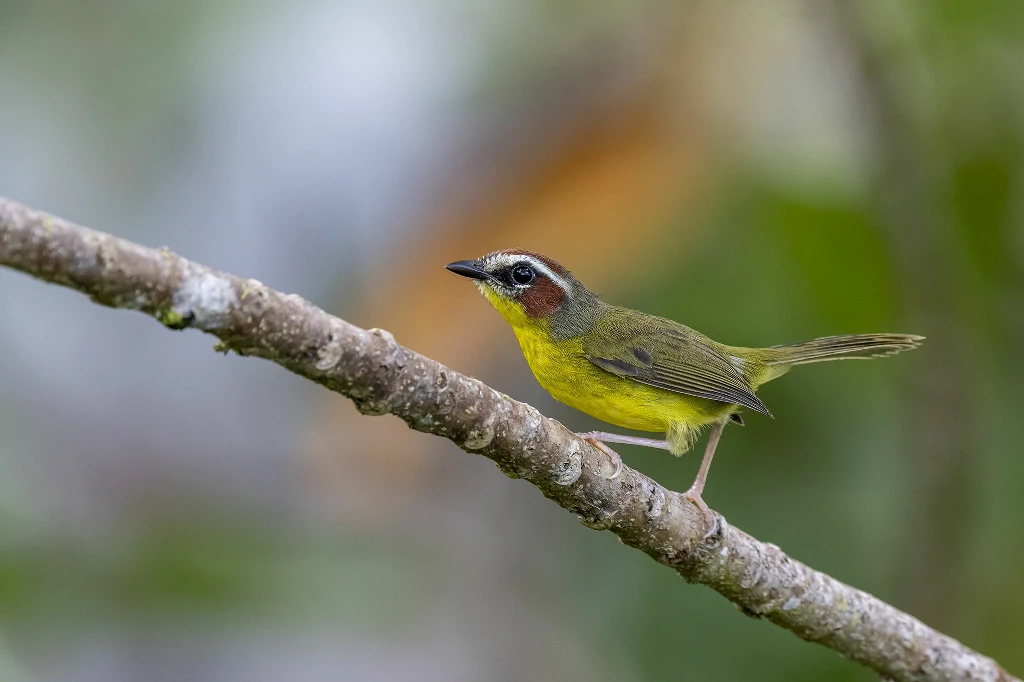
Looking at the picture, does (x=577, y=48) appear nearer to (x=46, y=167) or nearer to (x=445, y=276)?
(x=445, y=276)

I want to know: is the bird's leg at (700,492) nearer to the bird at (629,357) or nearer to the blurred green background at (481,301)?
the bird at (629,357)

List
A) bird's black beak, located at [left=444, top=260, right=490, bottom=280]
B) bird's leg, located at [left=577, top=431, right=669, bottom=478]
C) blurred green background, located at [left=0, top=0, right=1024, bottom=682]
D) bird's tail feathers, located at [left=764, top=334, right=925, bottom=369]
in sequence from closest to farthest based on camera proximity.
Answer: bird's leg, located at [left=577, top=431, right=669, bottom=478]
bird's black beak, located at [left=444, top=260, right=490, bottom=280]
bird's tail feathers, located at [left=764, top=334, right=925, bottom=369]
blurred green background, located at [left=0, top=0, right=1024, bottom=682]

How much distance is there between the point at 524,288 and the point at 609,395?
0.53m

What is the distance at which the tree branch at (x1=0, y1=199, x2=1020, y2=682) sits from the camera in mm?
1589

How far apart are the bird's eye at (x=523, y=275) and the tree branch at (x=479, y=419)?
1158mm

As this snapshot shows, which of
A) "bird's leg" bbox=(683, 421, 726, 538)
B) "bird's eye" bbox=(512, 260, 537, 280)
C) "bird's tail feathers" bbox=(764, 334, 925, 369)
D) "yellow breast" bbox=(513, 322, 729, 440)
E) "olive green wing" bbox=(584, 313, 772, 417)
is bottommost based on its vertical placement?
"bird's leg" bbox=(683, 421, 726, 538)

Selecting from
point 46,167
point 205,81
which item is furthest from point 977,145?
point 46,167

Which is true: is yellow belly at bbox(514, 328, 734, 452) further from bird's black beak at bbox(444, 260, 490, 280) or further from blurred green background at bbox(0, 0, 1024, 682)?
blurred green background at bbox(0, 0, 1024, 682)

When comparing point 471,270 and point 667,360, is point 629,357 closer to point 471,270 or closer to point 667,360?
point 667,360

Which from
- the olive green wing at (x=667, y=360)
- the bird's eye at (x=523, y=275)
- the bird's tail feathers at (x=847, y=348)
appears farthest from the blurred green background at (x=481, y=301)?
the bird's eye at (x=523, y=275)

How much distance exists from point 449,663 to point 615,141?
2852 mm

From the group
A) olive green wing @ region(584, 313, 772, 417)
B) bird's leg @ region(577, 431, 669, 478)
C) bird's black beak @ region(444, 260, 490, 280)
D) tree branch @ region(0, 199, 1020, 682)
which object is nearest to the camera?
tree branch @ region(0, 199, 1020, 682)

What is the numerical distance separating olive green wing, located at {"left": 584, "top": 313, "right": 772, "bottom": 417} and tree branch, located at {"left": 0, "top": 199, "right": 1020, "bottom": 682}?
606 mm

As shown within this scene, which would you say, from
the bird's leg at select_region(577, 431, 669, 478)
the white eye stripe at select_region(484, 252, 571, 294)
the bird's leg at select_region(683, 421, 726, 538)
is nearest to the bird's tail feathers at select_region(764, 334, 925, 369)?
the bird's leg at select_region(683, 421, 726, 538)
